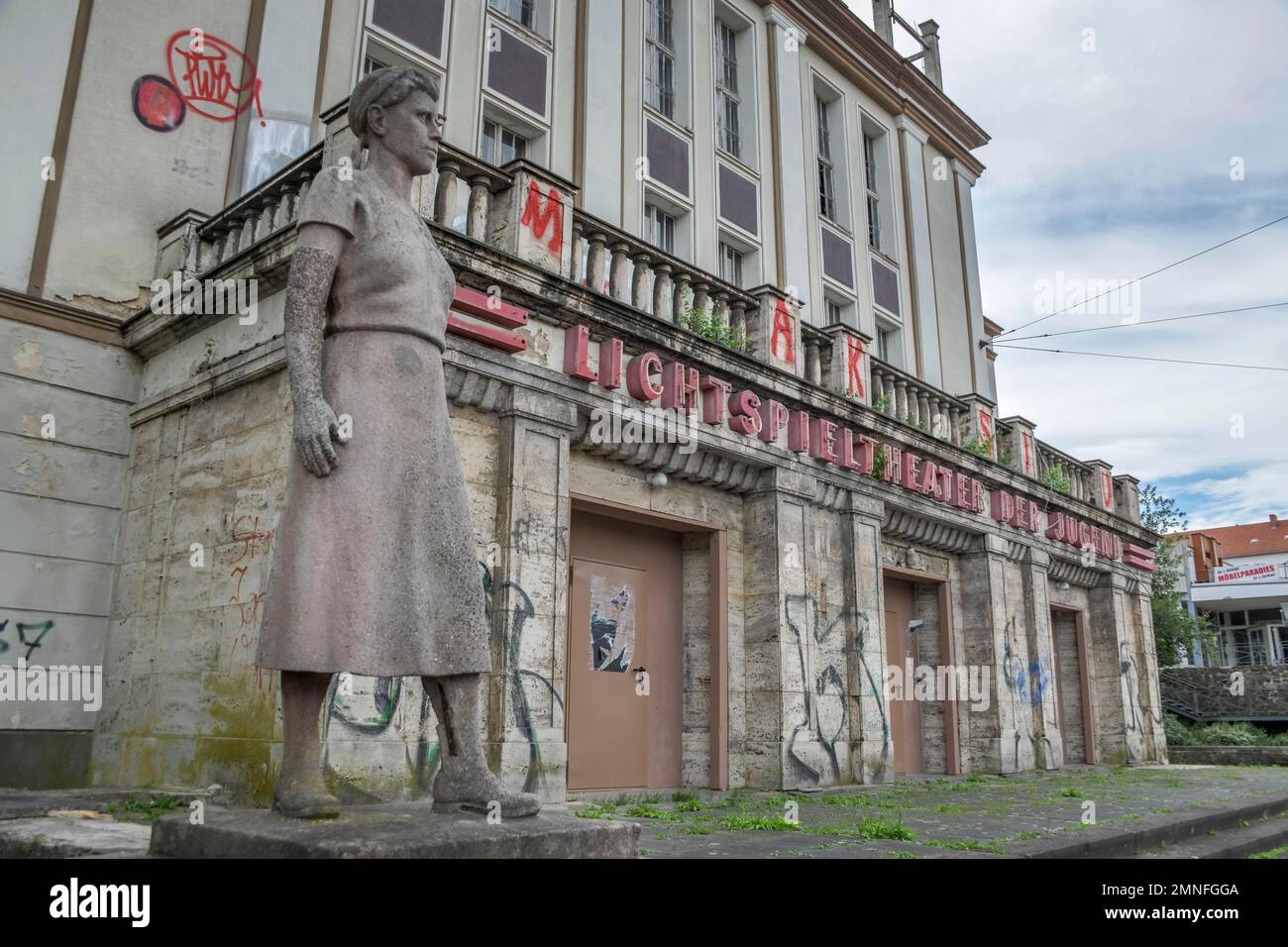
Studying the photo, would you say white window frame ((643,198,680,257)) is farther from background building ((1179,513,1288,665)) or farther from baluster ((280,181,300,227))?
background building ((1179,513,1288,665))

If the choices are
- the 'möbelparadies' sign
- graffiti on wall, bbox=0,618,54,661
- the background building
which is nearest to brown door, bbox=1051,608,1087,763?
graffiti on wall, bbox=0,618,54,661

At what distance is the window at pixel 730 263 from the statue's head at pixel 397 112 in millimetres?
11639

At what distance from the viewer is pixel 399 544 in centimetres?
389

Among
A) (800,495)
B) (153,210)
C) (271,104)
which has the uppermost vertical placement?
(271,104)

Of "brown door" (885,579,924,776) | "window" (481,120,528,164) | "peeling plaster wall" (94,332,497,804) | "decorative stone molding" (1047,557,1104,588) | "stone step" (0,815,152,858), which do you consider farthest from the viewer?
"decorative stone molding" (1047,557,1104,588)

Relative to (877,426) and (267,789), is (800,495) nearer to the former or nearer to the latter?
(877,426)

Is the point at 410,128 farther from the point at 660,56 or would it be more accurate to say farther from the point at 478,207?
the point at 660,56

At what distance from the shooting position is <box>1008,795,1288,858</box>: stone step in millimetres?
5770

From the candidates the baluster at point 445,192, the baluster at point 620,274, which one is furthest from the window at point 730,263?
the baluster at point 445,192

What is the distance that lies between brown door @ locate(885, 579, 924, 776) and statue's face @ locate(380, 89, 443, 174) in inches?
453

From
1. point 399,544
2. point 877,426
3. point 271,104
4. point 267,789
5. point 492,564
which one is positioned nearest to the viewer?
point 399,544

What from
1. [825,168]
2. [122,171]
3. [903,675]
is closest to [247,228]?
[122,171]
